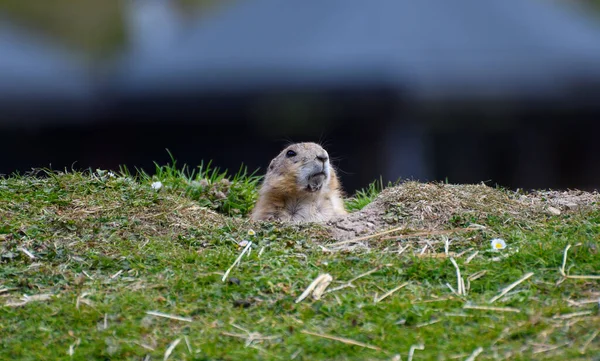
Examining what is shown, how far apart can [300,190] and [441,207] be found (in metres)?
1.56

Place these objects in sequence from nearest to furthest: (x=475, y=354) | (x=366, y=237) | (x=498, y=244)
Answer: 1. (x=475, y=354)
2. (x=498, y=244)
3. (x=366, y=237)

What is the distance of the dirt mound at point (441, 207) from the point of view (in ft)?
19.5

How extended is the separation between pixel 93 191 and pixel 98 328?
2.36 metres

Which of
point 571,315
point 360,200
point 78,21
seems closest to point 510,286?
point 571,315

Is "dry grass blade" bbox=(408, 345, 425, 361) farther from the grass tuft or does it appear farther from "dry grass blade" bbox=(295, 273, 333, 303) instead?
the grass tuft

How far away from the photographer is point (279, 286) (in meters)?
4.76

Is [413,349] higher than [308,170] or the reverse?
the reverse

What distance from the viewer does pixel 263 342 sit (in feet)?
13.6

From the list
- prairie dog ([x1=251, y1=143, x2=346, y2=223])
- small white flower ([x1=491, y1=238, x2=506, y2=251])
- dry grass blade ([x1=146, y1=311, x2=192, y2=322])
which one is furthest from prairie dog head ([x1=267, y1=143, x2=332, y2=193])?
dry grass blade ([x1=146, y1=311, x2=192, y2=322])

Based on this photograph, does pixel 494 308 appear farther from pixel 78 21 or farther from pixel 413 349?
pixel 78 21

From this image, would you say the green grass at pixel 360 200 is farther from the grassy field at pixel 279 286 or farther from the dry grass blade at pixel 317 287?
the dry grass blade at pixel 317 287

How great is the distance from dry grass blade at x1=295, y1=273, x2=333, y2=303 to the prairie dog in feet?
7.83

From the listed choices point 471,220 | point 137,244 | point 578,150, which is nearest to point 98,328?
point 137,244

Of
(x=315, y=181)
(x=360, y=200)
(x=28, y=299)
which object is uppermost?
(x=315, y=181)
